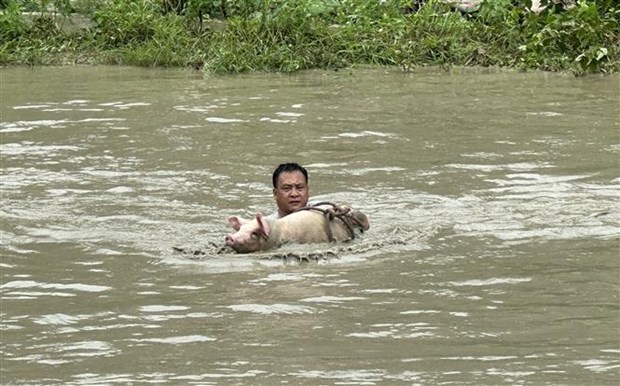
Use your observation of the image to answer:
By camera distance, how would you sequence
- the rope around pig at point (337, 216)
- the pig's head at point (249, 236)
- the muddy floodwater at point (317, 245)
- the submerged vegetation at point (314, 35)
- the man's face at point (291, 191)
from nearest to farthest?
1. the muddy floodwater at point (317, 245)
2. the pig's head at point (249, 236)
3. the rope around pig at point (337, 216)
4. the man's face at point (291, 191)
5. the submerged vegetation at point (314, 35)

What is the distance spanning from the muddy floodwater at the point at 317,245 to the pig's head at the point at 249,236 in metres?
0.11

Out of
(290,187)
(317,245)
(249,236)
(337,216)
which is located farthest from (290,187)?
(249,236)

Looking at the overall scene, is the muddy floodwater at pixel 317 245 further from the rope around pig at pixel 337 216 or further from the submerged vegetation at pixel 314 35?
the submerged vegetation at pixel 314 35

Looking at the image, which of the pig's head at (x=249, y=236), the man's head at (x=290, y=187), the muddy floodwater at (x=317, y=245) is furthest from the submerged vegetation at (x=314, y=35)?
the pig's head at (x=249, y=236)

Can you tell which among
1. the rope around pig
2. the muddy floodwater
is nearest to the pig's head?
the muddy floodwater

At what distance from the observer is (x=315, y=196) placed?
10023mm

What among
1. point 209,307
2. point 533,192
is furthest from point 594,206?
point 209,307

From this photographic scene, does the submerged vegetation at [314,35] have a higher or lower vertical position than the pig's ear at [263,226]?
higher

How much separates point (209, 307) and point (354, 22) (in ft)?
36.8

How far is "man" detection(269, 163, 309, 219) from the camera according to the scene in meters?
8.76

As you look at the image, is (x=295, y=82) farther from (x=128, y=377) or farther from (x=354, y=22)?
(x=128, y=377)

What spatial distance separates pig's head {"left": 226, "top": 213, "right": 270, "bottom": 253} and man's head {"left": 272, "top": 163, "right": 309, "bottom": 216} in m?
0.51

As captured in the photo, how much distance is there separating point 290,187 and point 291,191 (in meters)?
0.04

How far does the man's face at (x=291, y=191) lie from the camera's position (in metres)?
8.76
